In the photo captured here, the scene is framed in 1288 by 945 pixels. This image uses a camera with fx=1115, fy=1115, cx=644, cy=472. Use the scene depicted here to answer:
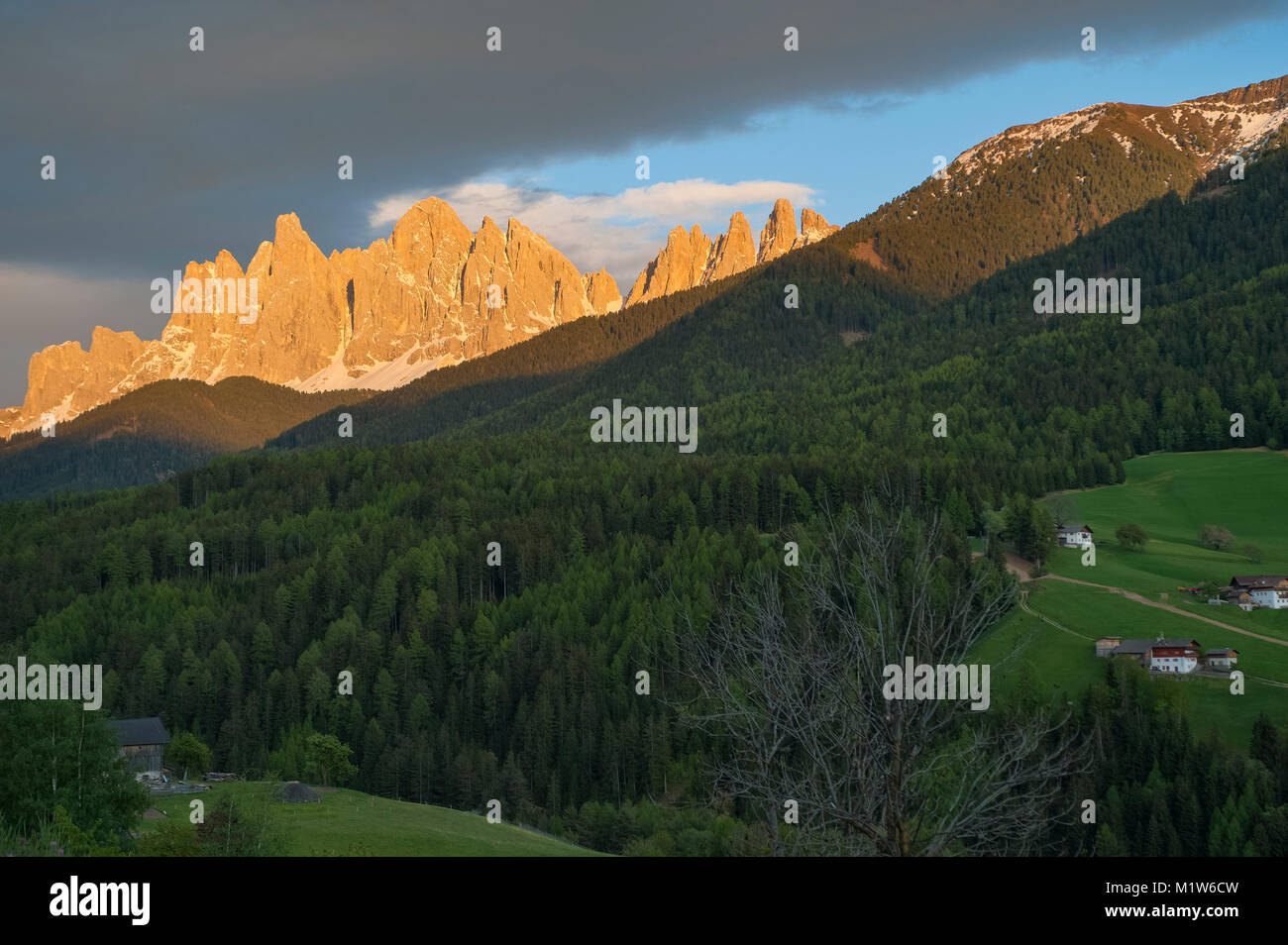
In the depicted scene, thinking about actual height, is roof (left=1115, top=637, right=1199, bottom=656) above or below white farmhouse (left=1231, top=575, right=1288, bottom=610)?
below

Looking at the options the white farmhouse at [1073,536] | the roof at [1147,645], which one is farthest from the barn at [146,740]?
the white farmhouse at [1073,536]

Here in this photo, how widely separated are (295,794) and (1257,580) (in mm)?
81082

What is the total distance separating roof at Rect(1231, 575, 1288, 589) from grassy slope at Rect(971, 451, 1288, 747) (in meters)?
4.00

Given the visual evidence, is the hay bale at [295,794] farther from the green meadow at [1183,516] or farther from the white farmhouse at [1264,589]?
the white farmhouse at [1264,589]

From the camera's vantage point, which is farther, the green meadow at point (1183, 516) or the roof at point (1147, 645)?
the green meadow at point (1183, 516)

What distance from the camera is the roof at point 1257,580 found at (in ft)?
316

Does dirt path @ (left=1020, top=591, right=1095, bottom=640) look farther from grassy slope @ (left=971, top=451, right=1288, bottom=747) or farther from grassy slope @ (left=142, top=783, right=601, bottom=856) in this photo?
grassy slope @ (left=142, top=783, right=601, bottom=856)

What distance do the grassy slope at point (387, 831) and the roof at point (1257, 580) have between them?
6871cm

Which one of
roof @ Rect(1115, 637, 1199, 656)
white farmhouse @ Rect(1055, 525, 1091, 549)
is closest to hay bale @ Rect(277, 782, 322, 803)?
roof @ Rect(1115, 637, 1199, 656)

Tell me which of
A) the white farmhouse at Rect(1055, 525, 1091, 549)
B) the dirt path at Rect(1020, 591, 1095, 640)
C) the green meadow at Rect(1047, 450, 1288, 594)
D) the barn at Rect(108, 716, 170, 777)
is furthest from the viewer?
the white farmhouse at Rect(1055, 525, 1091, 549)

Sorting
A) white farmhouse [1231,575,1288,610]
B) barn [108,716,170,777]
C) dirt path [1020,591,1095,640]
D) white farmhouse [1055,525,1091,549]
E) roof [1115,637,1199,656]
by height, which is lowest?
barn [108,716,170,777]

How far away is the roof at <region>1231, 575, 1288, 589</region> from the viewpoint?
96.3m

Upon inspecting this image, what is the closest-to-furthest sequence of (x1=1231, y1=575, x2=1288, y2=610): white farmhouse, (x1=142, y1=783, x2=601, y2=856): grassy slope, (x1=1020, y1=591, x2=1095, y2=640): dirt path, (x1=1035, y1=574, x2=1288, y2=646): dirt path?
1. (x1=142, y1=783, x2=601, y2=856): grassy slope
2. (x1=1035, y1=574, x2=1288, y2=646): dirt path
3. (x1=1020, y1=591, x2=1095, y2=640): dirt path
4. (x1=1231, y1=575, x2=1288, y2=610): white farmhouse
